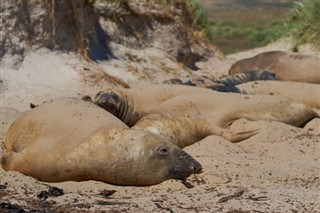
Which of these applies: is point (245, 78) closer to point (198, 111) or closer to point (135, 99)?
point (135, 99)

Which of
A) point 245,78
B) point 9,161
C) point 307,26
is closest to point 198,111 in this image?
point 9,161

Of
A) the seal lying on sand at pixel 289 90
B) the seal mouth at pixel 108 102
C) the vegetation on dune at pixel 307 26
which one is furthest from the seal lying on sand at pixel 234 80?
the vegetation on dune at pixel 307 26

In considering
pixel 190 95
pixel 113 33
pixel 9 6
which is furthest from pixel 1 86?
pixel 113 33

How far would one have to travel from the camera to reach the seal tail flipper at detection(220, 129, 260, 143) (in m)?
8.36

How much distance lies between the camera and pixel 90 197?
610 centimetres

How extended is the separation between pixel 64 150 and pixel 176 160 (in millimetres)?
923

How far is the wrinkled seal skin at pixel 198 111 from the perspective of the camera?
26.8 feet

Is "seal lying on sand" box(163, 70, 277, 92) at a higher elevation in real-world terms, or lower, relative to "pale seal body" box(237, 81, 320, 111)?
lower

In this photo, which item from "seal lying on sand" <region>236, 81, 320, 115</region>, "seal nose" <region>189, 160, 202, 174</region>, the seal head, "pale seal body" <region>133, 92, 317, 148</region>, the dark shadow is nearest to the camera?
the seal head

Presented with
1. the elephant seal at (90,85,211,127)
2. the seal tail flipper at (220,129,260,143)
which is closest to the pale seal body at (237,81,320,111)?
the elephant seal at (90,85,211,127)

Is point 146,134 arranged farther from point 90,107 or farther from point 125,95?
point 125,95

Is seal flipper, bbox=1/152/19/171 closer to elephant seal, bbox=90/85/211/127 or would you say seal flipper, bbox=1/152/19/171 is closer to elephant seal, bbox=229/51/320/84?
elephant seal, bbox=90/85/211/127

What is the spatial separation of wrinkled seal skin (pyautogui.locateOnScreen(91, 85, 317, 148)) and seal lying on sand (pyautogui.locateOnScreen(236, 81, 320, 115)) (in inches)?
26.8

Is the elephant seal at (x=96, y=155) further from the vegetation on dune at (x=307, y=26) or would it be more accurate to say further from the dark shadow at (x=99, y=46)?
the vegetation on dune at (x=307, y=26)
